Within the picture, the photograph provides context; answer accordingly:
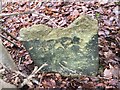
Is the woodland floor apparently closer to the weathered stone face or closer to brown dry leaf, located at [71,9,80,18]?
brown dry leaf, located at [71,9,80,18]

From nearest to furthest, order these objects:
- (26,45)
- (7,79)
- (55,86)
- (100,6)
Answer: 1. (7,79)
2. (55,86)
3. (26,45)
4. (100,6)

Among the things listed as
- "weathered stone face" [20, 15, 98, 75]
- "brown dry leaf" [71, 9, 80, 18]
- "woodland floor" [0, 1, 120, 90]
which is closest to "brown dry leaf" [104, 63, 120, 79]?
"woodland floor" [0, 1, 120, 90]

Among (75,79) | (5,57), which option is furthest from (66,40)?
(5,57)

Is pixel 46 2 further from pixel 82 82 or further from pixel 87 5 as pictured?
pixel 82 82

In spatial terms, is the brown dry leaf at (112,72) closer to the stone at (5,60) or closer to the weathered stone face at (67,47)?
the weathered stone face at (67,47)

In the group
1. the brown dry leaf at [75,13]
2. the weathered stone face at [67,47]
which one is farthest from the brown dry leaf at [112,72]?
the brown dry leaf at [75,13]

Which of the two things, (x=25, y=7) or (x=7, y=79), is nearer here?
(x=7, y=79)

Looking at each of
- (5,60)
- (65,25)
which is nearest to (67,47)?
(65,25)
